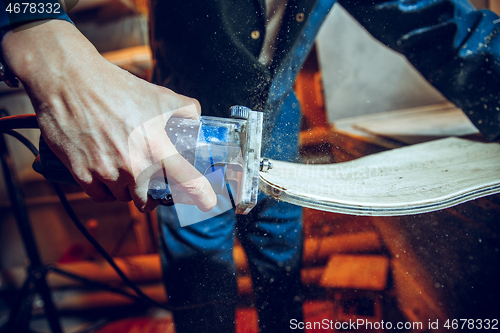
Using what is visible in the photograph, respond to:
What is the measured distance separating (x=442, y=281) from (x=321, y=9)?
2.31ft

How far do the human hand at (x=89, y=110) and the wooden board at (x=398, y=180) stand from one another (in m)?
0.15

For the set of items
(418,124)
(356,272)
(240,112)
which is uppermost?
(240,112)

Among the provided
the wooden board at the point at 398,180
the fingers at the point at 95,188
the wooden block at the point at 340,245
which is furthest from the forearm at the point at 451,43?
the fingers at the point at 95,188

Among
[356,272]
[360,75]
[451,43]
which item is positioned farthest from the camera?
[360,75]

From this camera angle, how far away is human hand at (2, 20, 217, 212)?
0.79 feet

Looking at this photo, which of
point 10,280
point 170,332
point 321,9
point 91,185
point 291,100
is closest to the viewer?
point 91,185

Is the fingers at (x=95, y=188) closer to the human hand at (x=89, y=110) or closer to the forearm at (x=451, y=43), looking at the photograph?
the human hand at (x=89, y=110)

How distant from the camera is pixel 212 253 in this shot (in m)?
0.54

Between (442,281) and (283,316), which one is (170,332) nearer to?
(283,316)

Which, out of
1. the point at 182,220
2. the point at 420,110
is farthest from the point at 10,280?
the point at 420,110

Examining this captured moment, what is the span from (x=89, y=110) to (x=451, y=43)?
2.41 ft

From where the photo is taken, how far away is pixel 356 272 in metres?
0.81

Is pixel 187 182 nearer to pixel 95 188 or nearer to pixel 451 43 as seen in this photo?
pixel 95 188

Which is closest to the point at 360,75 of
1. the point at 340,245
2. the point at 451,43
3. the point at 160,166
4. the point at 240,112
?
the point at 451,43
